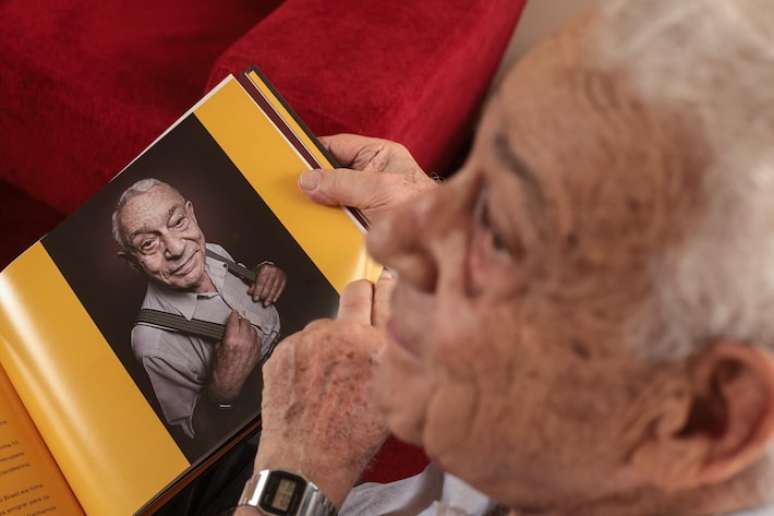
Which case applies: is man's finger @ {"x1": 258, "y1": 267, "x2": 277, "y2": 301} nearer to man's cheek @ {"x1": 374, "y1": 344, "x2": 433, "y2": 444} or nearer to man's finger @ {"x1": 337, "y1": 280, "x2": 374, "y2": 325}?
man's finger @ {"x1": 337, "y1": 280, "x2": 374, "y2": 325}

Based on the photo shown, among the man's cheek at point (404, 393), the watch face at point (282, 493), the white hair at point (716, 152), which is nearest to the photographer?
the white hair at point (716, 152)

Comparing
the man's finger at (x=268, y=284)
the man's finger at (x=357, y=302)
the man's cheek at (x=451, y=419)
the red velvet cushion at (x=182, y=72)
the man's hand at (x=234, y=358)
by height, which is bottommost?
the man's cheek at (x=451, y=419)

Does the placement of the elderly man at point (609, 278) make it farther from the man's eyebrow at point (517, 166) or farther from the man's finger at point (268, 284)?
the man's finger at point (268, 284)

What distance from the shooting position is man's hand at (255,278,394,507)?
A: 0.66 meters

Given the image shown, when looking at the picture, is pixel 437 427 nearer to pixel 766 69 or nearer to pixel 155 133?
pixel 766 69

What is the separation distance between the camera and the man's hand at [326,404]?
66 centimetres

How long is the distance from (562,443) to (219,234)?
551 mm

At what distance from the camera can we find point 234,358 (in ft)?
2.43

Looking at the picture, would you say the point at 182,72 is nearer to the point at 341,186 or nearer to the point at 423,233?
the point at 341,186

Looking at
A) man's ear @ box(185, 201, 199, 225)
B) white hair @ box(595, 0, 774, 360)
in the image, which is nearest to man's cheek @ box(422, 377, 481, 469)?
white hair @ box(595, 0, 774, 360)

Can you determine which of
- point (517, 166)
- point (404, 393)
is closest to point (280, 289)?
point (404, 393)

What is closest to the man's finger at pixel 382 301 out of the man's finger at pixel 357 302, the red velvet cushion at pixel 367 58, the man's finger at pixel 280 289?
the man's finger at pixel 357 302

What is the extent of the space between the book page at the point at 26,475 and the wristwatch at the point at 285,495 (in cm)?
25

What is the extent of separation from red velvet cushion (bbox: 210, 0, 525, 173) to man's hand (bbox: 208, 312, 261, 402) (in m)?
0.40
